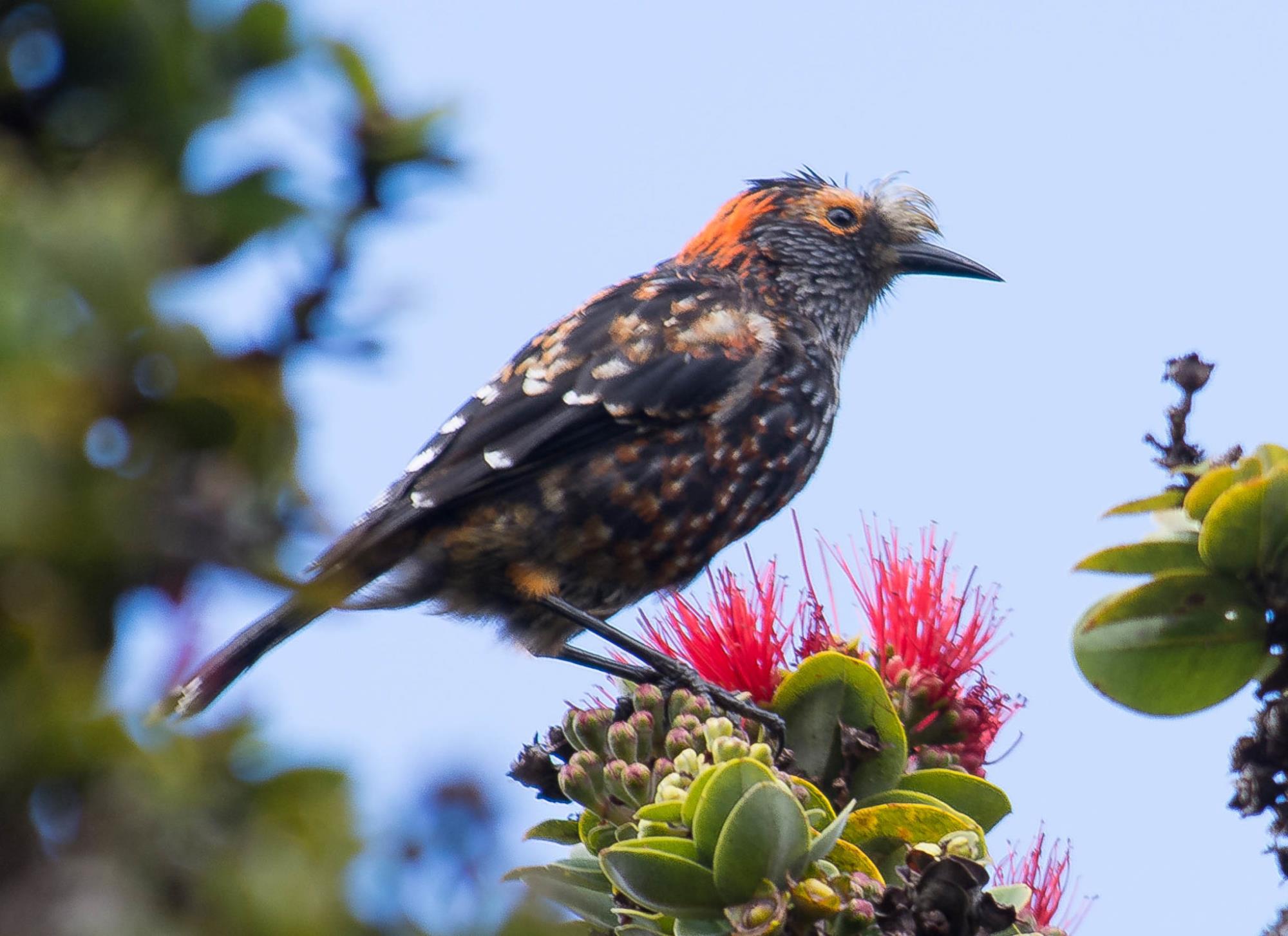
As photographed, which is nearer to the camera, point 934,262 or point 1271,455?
point 1271,455

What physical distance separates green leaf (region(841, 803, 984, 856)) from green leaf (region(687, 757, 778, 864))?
15.3 inches

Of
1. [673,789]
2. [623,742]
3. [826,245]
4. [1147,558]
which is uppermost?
[826,245]

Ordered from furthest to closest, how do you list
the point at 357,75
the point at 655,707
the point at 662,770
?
the point at 655,707, the point at 662,770, the point at 357,75

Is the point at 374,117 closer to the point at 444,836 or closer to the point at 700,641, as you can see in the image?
the point at 444,836

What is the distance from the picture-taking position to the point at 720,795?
7.38 feet

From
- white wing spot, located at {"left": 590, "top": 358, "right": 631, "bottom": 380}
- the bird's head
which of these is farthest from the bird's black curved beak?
white wing spot, located at {"left": 590, "top": 358, "right": 631, "bottom": 380}

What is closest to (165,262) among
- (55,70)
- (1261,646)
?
(55,70)

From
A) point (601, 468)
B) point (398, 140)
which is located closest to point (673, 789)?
point (398, 140)

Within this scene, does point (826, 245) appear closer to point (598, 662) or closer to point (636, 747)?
point (598, 662)

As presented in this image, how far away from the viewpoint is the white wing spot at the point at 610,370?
180 inches

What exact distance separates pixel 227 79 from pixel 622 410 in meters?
3.25

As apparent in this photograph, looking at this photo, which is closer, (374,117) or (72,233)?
(72,233)

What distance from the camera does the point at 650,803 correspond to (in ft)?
8.47

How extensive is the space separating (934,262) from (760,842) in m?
3.77
